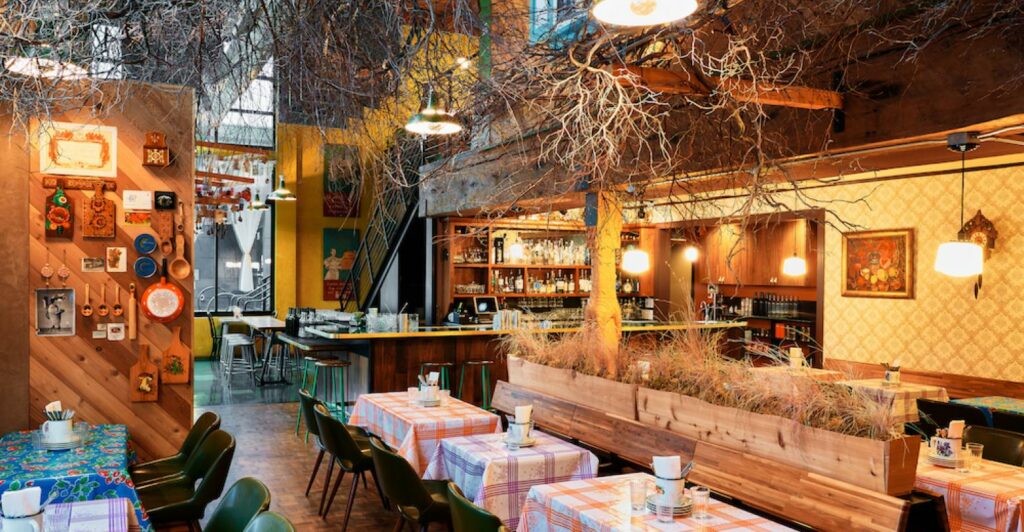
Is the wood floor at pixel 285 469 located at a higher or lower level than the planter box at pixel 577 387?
lower

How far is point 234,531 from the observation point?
127 inches

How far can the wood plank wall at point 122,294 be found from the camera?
15.6 feet

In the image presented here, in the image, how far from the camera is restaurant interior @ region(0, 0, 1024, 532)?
3459 mm

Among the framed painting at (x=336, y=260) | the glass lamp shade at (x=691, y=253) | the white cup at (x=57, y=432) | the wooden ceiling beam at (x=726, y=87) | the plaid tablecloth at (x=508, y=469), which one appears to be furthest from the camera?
the framed painting at (x=336, y=260)

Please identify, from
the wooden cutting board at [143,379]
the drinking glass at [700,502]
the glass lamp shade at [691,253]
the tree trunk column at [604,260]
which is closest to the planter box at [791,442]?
the drinking glass at [700,502]

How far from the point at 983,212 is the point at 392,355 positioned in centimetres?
642

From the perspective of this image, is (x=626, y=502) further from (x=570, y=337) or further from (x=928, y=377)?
(x=928, y=377)

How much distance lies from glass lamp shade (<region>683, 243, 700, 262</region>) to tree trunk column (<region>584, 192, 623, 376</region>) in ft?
20.3

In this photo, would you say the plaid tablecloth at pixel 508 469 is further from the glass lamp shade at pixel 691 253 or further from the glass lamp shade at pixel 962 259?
the glass lamp shade at pixel 691 253

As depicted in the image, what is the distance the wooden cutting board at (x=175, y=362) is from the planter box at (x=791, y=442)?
2970mm

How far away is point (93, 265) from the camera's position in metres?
4.88

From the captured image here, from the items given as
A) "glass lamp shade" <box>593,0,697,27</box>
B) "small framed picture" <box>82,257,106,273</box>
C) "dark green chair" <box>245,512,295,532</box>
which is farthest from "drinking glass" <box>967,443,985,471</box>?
"small framed picture" <box>82,257,106,273</box>

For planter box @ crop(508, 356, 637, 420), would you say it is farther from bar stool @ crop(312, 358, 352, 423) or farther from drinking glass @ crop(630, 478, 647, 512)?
bar stool @ crop(312, 358, 352, 423)

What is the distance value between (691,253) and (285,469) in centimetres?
780
